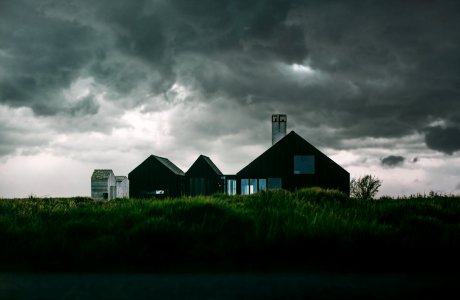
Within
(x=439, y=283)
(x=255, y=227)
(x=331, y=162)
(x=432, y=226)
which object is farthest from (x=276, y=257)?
(x=331, y=162)

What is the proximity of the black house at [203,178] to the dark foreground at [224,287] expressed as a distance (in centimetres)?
3884

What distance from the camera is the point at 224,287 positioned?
3.52 metres

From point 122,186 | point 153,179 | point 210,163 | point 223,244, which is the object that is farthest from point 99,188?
point 223,244

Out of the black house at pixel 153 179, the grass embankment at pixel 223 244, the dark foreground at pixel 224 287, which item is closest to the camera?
the dark foreground at pixel 224 287

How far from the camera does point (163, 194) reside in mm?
45531

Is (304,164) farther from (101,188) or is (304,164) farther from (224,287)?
(224,287)

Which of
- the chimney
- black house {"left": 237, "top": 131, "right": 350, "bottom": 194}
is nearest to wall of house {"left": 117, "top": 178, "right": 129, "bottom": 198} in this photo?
black house {"left": 237, "top": 131, "right": 350, "bottom": 194}

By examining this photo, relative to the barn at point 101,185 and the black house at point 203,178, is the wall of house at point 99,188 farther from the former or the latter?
the black house at point 203,178

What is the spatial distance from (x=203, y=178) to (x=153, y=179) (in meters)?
6.03

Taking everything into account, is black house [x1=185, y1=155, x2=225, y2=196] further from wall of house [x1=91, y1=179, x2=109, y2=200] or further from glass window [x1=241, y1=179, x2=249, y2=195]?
wall of house [x1=91, y1=179, x2=109, y2=200]

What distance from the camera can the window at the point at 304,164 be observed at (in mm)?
34000

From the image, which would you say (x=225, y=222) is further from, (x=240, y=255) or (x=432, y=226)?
(x=432, y=226)

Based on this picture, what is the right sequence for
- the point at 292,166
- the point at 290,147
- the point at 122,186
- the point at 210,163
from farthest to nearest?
the point at 122,186 → the point at 210,163 → the point at 290,147 → the point at 292,166

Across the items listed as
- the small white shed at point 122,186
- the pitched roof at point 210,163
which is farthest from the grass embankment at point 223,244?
the small white shed at point 122,186
